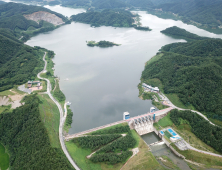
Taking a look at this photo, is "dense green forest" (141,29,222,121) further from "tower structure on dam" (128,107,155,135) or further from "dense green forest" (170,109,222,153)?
"tower structure on dam" (128,107,155,135)

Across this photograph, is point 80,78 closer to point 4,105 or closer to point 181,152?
point 4,105

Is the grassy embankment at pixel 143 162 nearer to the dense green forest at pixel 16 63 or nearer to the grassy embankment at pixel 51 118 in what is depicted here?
the grassy embankment at pixel 51 118

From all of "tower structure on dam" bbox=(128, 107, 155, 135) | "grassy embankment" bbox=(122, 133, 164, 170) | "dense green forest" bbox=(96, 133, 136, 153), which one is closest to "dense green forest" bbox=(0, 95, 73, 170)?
"dense green forest" bbox=(96, 133, 136, 153)

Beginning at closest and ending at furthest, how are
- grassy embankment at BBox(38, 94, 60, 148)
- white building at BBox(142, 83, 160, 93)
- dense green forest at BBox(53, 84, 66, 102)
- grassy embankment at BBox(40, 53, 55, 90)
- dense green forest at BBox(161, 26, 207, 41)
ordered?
grassy embankment at BBox(38, 94, 60, 148), dense green forest at BBox(53, 84, 66, 102), white building at BBox(142, 83, 160, 93), grassy embankment at BBox(40, 53, 55, 90), dense green forest at BBox(161, 26, 207, 41)

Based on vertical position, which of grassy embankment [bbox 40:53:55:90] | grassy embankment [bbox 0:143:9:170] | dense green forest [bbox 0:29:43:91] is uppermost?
dense green forest [bbox 0:29:43:91]

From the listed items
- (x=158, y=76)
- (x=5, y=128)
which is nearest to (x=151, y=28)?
(x=158, y=76)

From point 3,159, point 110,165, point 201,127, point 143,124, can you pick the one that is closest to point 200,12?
point 201,127

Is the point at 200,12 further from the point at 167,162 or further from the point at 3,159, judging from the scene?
the point at 3,159
